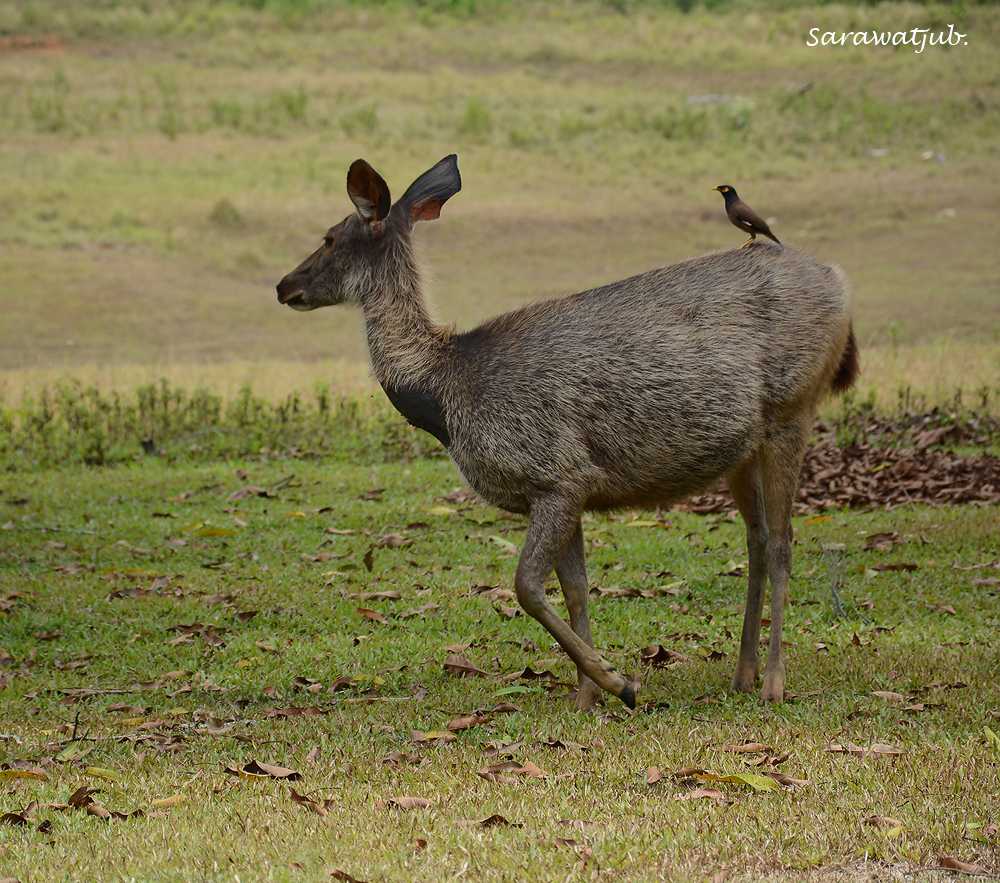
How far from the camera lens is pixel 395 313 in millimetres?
8016

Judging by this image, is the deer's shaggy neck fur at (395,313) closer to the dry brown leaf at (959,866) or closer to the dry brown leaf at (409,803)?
the dry brown leaf at (409,803)

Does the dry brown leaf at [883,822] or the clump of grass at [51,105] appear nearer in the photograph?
the dry brown leaf at [883,822]

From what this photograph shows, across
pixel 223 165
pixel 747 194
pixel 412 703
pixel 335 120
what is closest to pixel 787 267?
pixel 412 703

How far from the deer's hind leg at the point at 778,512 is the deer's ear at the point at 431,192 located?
2.10m

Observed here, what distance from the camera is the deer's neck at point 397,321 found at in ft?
26.0

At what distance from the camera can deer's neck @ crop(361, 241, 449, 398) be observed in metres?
7.94

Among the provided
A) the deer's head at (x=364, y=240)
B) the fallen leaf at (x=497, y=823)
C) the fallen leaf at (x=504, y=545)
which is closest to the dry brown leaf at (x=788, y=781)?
the fallen leaf at (x=497, y=823)

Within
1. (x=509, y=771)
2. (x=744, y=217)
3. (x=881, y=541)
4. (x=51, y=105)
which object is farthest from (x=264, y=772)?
(x=51, y=105)

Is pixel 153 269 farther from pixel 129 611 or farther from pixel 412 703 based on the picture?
pixel 412 703

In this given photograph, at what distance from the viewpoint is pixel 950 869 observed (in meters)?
5.03

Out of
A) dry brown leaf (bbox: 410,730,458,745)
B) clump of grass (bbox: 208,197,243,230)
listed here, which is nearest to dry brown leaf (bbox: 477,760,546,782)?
dry brown leaf (bbox: 410,730,458,745)

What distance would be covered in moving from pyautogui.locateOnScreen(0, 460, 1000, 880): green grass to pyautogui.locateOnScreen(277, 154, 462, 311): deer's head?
7.01ft

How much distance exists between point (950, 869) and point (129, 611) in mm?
6592

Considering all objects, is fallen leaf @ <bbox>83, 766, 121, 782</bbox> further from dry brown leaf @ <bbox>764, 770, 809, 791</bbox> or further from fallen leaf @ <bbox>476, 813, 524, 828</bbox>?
dry brown leaf @ <bbox>764, 770, 809, 791</bbox>
